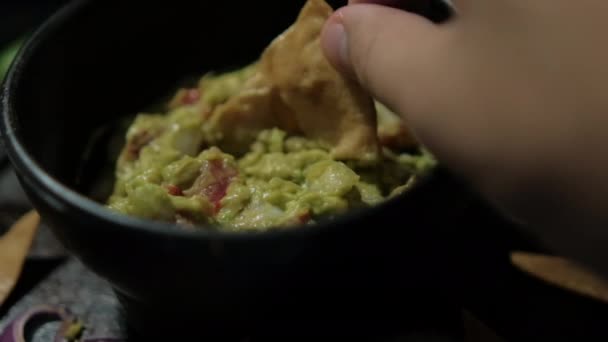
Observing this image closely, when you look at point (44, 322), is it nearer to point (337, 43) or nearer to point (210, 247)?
point (210, 247)

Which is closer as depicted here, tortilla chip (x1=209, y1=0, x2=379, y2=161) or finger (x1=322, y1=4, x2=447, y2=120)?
finger (x1=322, y1=4, x2=447, y2=120)

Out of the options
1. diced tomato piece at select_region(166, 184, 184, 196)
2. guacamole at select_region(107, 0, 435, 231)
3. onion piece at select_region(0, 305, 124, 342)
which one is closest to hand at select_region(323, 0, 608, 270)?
guacamole at select_region(107, 0, 435, 231)

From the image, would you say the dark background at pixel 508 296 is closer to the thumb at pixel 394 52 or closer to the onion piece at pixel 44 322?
the onion piece at pixel 44 322

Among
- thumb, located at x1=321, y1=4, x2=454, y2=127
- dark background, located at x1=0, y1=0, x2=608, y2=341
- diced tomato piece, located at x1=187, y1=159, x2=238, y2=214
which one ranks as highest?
thumb, located at x1=321, y1=4, x2=454, y2=127

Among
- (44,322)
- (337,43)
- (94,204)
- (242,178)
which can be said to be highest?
(337,43)

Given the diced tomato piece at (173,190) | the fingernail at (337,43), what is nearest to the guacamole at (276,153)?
the diced tomato piece at (173,190)

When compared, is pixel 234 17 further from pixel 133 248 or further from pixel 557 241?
pixel 557 241

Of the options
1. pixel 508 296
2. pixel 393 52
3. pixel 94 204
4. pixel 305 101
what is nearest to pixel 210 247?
pixel 94 204

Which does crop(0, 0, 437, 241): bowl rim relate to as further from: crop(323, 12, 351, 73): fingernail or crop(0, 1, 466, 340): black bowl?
crop(323, 12, 351, 73): fingernail
